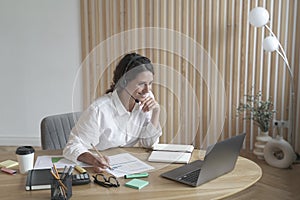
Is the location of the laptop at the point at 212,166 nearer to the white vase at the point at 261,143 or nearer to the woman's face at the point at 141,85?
the woman's face at the point at 141,85

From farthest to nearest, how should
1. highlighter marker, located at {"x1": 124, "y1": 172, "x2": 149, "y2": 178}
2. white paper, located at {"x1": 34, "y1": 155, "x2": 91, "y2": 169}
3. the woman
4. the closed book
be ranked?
the woman
white paper, located at {"x1": 34, "y1": 155, "x2": 91, "y2": 169}
highlighter marker, located at {"x1": 124, "y1": 172, "x2": 149, "y2": 178}
the closed book

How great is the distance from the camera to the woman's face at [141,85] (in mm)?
1778

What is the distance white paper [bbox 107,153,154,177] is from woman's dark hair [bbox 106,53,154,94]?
36 cm

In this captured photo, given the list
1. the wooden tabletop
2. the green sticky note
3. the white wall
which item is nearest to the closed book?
the wooden tabletop

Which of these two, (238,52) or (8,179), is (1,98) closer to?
(238,52)

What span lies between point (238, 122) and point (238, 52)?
0.67 metres

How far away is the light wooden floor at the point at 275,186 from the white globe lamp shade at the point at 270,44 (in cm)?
101

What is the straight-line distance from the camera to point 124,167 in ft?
5.42

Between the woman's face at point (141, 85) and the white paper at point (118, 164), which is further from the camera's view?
the woman's face at point (141, 85)

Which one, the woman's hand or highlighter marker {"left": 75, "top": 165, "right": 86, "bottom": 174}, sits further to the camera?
the woman's hand

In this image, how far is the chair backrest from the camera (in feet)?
7.09

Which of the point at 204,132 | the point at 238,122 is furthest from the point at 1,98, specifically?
the point at 238,122

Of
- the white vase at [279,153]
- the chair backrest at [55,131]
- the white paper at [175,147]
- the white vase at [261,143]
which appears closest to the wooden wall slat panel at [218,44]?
the white vase at [261,143]

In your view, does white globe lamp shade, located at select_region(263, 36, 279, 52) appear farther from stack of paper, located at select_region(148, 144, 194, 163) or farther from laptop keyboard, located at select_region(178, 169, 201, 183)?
laptop keyboard, located at select_region(178, 169, 201, 183)
